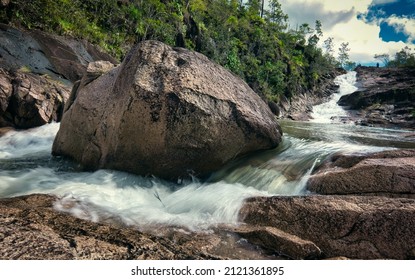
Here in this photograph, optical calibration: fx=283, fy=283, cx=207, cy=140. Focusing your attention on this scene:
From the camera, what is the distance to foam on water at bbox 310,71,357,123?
29.7m

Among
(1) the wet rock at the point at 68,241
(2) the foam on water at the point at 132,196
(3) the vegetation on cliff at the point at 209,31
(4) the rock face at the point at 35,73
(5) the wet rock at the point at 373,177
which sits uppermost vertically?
(3) the vegetation on cliff at the point at 209,31

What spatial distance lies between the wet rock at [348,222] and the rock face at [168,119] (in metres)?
1.74

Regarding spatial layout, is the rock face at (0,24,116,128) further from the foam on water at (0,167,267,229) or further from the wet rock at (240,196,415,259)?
the wet rock at (240,196,415,259)

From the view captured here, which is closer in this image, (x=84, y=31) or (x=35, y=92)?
(x=35, y=92)

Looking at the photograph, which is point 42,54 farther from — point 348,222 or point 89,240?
point 348,222

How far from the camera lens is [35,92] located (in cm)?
908

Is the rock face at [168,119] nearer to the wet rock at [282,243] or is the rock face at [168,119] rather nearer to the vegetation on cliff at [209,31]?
the wet rock at [282,243]

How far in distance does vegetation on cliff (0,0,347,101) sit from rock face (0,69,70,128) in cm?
455

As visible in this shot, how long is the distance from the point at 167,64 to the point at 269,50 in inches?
1314

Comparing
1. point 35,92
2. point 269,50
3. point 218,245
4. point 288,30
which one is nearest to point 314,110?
point 269,50

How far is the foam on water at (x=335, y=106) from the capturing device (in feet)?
97.3

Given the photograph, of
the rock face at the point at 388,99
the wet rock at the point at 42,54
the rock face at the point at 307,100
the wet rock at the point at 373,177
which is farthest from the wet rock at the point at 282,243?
the rock face at the point at 307,100
